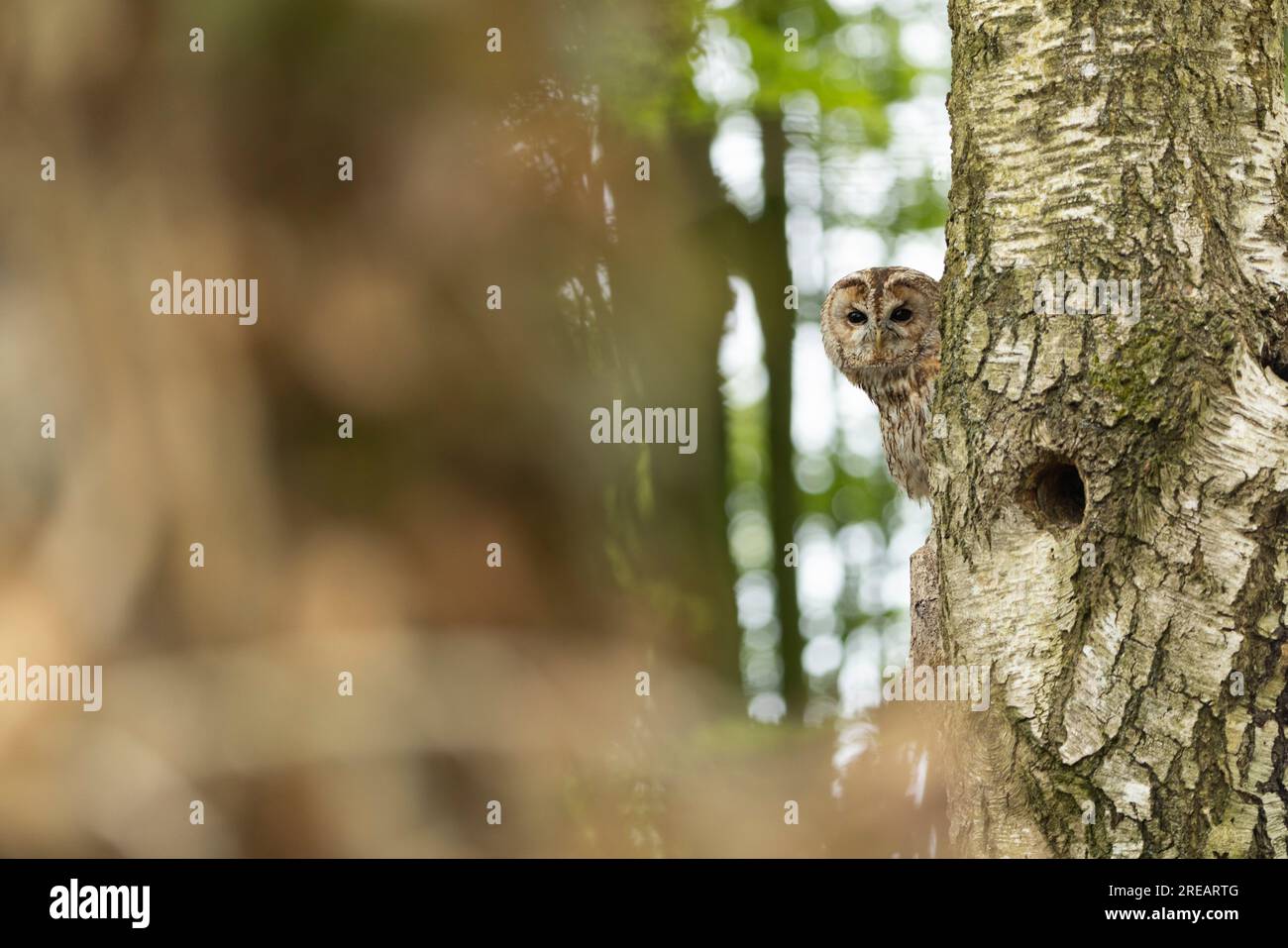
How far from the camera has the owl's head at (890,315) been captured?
5.60 meters

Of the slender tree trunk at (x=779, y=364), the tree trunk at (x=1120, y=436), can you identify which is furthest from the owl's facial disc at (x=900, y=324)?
the tree trunk at (x=1120, y=436)

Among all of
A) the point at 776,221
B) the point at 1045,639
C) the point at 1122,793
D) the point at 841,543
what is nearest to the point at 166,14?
the point at 1045,639

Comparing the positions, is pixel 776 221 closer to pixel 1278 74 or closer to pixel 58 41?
pixel 1278 74

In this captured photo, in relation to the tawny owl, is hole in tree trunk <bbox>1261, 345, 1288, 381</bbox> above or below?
below

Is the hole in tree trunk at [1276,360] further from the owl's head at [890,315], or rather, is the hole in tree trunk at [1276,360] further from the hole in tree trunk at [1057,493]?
the owl's head at [890,315]

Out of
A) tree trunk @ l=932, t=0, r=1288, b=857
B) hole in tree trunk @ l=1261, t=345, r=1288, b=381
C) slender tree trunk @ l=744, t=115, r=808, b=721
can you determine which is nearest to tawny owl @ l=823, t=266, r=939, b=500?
slender tree trunk @ l=744, t=115, r=808, b=721

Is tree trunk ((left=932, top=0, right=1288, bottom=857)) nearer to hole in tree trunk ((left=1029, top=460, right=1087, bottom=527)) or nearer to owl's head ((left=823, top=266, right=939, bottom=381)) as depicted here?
hole in tree trunk ((left=1029, top=460, right=1087, bottom=527))

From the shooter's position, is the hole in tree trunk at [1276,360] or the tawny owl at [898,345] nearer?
the hole in tree trunk at [1276,360]

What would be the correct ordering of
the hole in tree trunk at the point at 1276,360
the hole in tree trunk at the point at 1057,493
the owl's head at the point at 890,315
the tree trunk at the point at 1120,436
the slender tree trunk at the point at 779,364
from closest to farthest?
the tree trunk at the point at 1120,436 < the hole in tree trunk at the point at 1276,360 < the hole in tree trunk at the point at 1057,493 < the owl's head at the point at 890,315 < the slender tree trunk at the point at 779,364

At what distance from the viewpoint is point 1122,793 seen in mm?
2531

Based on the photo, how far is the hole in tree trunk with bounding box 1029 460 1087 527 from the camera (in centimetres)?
278

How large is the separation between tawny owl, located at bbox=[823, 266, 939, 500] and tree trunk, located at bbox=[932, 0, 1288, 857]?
2695mm

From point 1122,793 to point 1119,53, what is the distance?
5.41 ft

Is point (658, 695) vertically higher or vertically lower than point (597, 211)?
lower
